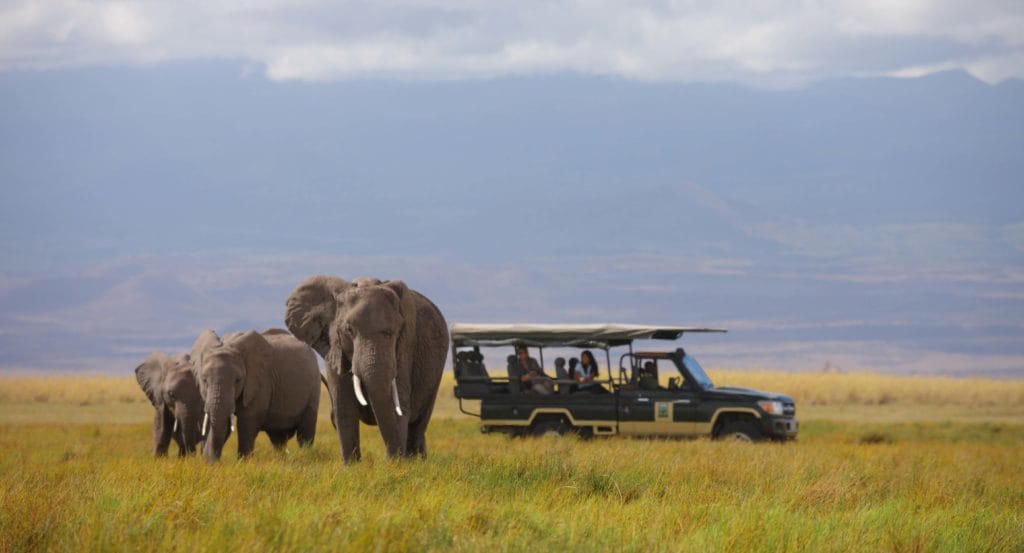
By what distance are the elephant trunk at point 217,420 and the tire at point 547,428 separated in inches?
325

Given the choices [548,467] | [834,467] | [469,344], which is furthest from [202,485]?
[469,344]

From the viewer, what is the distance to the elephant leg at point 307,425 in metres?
24.3

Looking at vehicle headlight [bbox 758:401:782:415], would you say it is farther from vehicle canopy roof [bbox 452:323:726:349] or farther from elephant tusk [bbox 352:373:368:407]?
elephant tusk [bbox 352:373:368:407]

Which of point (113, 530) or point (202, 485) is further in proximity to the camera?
point (202, 485)

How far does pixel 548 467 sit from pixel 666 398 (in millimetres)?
11108

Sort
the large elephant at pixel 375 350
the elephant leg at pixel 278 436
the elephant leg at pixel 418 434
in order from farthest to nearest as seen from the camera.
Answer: the elephant leg at pixel 278 436
the elephant leg at pixel 418 434
the large elephant at pixel 375 350

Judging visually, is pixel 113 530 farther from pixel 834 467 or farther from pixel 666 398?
pixel 666 398

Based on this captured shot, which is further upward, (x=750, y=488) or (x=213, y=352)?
(x=213, y=352)

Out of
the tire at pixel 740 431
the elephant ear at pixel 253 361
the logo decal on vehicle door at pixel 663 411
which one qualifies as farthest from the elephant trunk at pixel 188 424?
the tire at pixel 740 431

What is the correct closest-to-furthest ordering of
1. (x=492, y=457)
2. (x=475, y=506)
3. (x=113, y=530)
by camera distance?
(x=113, y=530) → (x=475, y=506) → (x=492, y=457)

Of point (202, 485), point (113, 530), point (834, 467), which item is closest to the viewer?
point (113, 530)

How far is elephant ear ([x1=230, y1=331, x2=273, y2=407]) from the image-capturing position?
2178 centimetres

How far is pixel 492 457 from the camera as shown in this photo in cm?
1919

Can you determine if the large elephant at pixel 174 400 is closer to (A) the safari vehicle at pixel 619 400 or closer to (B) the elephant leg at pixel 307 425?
(B) the elephant leg at pixel 307 425
